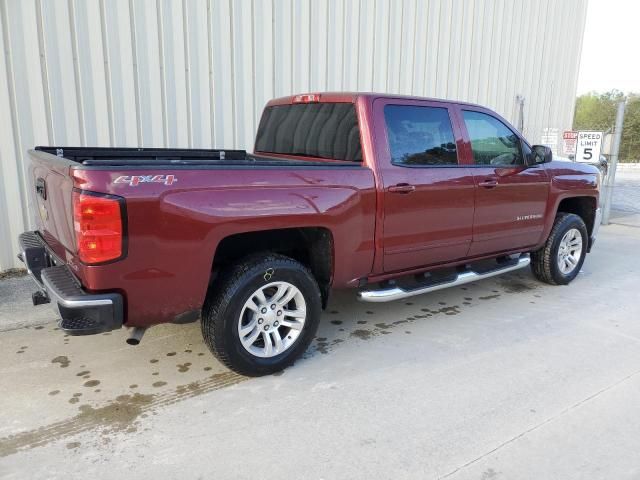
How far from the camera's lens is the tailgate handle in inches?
135

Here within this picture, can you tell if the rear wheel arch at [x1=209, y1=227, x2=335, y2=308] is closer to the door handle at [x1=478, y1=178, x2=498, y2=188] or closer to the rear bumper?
the rear bumper

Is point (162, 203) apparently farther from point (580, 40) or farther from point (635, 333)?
point (580, 40)

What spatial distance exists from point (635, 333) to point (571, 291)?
1204 millimetres

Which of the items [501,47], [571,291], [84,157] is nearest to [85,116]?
[84,157]

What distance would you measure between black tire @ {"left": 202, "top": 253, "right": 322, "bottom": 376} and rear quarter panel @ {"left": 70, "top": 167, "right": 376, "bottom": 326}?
156mm

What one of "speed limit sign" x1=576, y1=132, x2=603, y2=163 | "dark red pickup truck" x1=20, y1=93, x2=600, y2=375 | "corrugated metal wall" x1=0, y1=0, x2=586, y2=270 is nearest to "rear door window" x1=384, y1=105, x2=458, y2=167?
"dark red pickup truck" x1=20, y1=93, x2=600, y2=375

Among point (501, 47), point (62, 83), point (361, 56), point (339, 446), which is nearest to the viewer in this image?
point (339, 446)

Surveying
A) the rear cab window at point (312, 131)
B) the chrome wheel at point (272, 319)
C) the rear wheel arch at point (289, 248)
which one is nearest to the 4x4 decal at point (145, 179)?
the rear wheel arch at point (289, 248)

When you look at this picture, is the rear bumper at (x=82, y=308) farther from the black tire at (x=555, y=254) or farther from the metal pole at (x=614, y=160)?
the metal pole at (x=614, y=160)

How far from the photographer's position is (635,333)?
176 inches

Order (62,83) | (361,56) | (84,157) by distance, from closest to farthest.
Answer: (84,157), (62,83), (361,56)

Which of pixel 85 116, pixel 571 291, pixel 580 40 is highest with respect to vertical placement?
pixel 580 40

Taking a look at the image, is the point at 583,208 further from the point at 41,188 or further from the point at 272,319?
the point at 41,188

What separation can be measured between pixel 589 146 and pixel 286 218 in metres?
7.84
